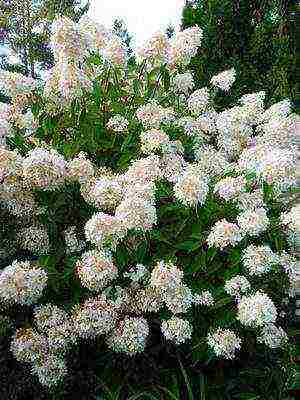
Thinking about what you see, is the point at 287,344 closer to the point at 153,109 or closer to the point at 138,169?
the point at 138,169

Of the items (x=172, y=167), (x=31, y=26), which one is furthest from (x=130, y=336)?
(x=31, y=26)

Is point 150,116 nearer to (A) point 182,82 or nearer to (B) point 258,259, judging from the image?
(A) point 182,82

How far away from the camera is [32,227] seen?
3613 mm

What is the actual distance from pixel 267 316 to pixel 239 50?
364cm

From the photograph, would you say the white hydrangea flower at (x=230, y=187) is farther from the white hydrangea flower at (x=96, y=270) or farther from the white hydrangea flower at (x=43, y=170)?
the white hydrangea flower at (x=43, y=170)

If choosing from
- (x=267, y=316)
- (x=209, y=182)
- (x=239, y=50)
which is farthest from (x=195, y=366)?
(x=239, y=50)

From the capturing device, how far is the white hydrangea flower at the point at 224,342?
10.8ft

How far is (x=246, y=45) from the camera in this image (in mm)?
6379

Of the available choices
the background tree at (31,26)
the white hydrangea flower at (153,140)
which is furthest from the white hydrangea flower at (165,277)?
the background tree at (31,26)

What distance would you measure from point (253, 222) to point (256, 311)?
1.40ft

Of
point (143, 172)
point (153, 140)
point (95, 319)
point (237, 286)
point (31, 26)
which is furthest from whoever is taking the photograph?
point (31, 26)

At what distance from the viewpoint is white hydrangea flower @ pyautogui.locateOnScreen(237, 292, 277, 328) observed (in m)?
3.20

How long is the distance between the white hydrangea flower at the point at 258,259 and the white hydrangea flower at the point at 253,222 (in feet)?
0.27

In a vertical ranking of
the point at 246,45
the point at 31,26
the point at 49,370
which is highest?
the point at 31,26
